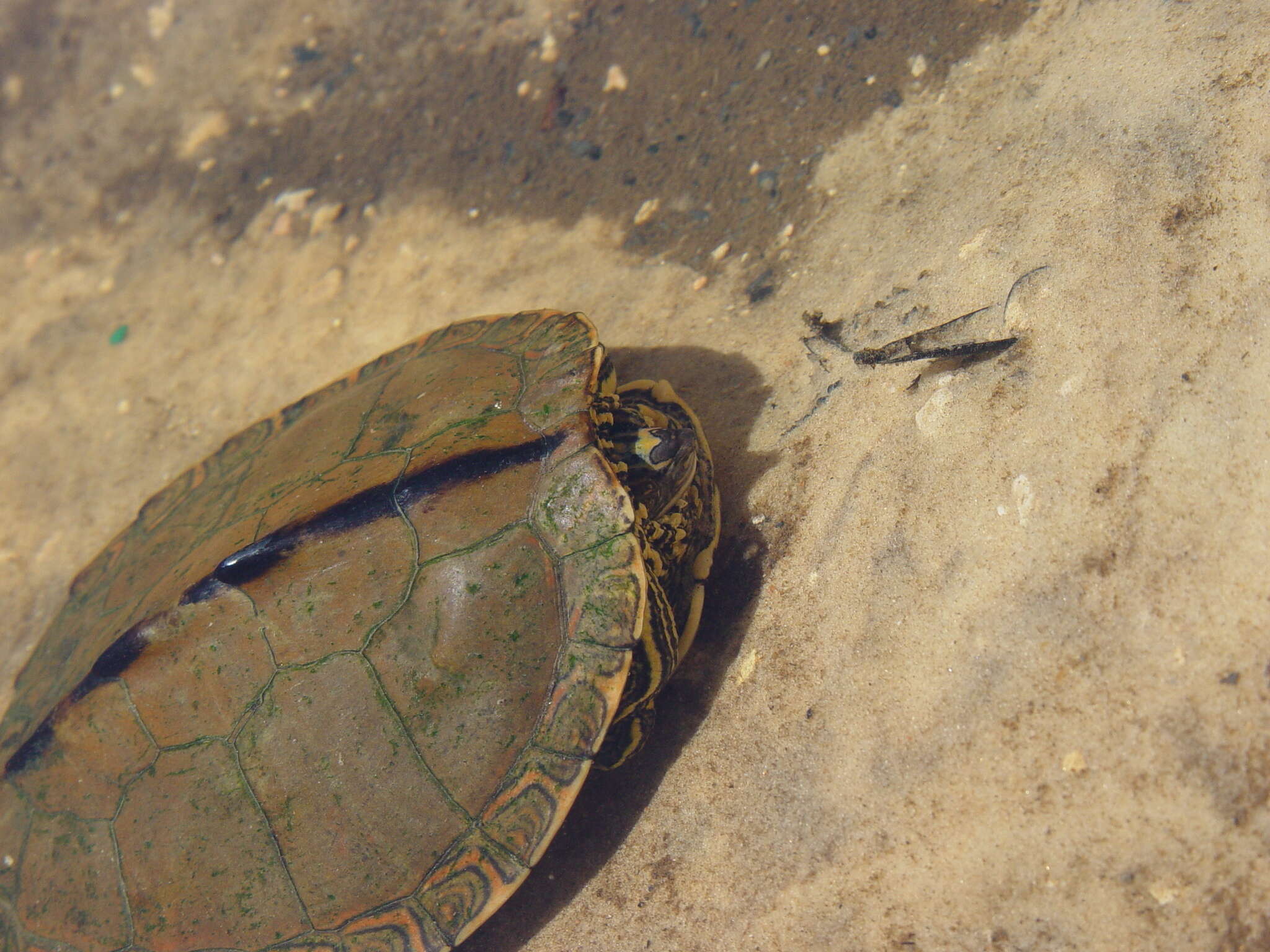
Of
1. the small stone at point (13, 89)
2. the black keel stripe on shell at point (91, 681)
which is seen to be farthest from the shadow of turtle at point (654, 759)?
the small stone at point (13, 89)

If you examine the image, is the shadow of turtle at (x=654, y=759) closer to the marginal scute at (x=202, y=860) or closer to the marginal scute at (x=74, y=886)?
the marginal scute at (x=202, y=860)

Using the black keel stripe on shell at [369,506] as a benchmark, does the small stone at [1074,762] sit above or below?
below

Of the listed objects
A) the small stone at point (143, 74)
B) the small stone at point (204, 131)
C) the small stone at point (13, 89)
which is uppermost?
the small stone at point (13, 89)

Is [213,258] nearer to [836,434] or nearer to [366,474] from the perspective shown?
[366,474]

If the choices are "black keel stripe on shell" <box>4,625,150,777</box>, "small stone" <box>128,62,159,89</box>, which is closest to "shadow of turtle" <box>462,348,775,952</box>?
"black keel stripe on shell" <box>4,625,150,777</box>

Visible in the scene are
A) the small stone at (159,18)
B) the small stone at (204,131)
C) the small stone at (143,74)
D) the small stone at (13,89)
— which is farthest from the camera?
the small stone at (13,89)

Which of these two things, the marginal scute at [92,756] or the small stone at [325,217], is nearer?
the marginal scute at [92,756]

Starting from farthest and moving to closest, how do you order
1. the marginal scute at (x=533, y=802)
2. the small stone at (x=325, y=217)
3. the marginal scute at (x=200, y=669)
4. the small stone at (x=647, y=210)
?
the small stone at (x=325, y=217) → the small stone at (x=647, y=210) → the marginal scute at (x=200, y=669) → the marginal scute at (x=533, y=802)
